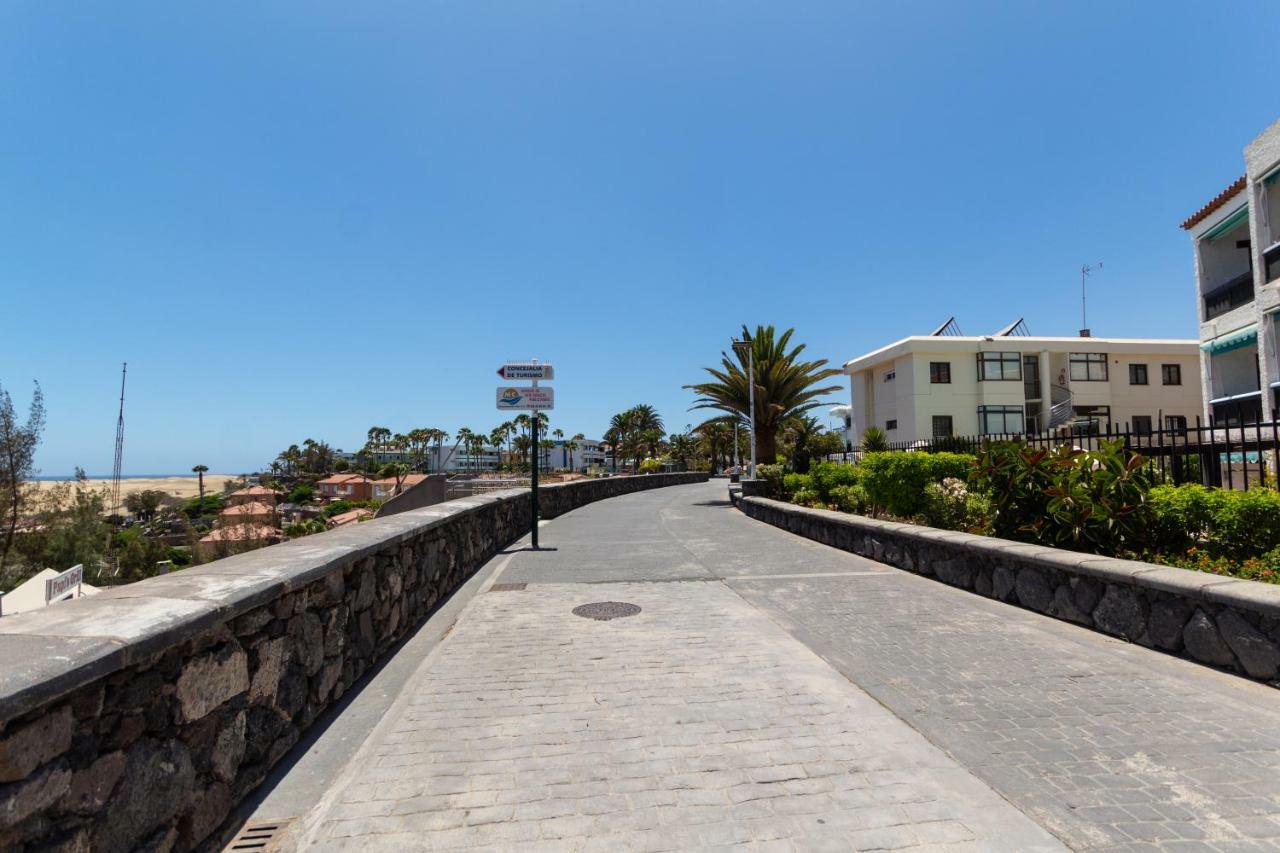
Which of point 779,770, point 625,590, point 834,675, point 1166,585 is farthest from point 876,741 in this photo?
point 625,590

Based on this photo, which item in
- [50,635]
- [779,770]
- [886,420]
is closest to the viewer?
[50,635]

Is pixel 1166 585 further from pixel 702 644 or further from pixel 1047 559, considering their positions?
pixel 702 644

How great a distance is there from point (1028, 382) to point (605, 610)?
34.9 metres

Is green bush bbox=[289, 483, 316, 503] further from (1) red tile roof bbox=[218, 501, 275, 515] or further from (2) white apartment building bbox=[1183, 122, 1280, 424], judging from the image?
(2) white apartment building bbox=[1183, 122, 1280, 424]

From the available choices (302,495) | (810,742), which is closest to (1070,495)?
(810,742)

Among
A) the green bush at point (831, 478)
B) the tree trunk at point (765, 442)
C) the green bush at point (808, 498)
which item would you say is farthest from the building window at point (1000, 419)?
the green bush at point (831, 478)

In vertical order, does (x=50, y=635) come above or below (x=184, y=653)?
above

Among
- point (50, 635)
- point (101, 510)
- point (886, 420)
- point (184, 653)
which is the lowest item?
point (101, 510)

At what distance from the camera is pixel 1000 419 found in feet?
107

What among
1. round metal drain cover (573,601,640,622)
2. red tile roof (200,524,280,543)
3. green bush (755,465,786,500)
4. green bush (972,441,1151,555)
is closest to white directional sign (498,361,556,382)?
round metal drain cover (573,601,640,622)

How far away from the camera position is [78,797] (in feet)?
6.77

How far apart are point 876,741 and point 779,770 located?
711 mm

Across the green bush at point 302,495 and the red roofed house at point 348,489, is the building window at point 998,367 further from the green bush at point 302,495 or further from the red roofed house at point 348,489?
the green bush at point 302,495

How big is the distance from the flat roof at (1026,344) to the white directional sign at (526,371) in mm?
26561
